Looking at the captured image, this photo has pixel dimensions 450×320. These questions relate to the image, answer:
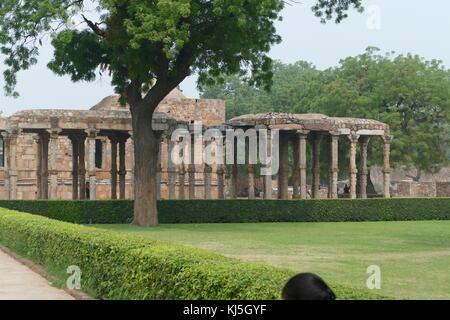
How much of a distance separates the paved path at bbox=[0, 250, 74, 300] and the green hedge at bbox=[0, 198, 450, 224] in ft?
52.6

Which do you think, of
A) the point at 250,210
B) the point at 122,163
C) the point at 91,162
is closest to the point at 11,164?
the point at 91,162

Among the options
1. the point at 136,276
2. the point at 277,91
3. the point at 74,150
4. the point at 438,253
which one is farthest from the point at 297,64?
the point at 136,276

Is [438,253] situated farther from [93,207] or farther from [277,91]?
[277,91]

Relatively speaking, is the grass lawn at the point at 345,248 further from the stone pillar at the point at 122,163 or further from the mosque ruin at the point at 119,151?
the stone pillar at the point at 122,163

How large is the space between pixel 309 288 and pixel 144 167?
25.9 metres

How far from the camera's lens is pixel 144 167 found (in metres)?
30.0

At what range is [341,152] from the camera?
50219 mm

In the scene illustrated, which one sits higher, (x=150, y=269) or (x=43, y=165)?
(x=43, y=165)

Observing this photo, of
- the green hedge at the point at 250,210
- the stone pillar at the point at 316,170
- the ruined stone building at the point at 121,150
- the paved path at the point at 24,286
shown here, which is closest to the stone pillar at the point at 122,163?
the ruined stone building at the point at 121,150

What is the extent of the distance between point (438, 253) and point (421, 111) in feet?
111

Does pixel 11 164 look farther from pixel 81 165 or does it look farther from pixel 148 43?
pixel 148 43

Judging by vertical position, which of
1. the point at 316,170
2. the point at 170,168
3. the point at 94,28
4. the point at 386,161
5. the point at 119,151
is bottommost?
the point at 316,170

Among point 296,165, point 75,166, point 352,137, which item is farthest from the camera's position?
point 296,165

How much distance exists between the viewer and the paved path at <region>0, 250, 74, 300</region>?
11472 millimetres
